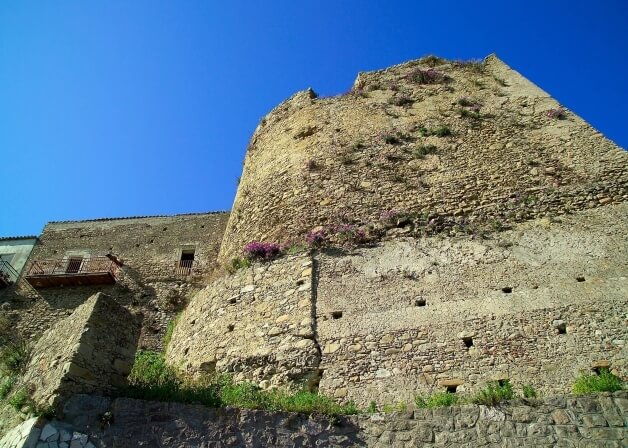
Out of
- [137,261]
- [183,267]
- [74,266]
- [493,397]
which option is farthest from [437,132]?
[74,266]

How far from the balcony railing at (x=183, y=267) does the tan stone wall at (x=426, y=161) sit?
4201mm

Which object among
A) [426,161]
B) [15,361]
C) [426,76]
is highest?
[426,76]

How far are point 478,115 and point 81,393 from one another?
414 inches

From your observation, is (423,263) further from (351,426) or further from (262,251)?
(351,426)

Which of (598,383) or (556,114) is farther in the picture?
(556,114)

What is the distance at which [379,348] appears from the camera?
787 cm

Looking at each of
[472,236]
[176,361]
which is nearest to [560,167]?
[472,236]

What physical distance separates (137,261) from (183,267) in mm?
1858

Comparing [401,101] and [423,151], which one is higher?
[401,101]

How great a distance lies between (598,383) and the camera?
6383mm

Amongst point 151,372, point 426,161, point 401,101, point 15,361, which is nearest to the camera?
point 15,361

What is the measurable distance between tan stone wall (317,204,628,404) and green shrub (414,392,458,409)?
0.63 ft

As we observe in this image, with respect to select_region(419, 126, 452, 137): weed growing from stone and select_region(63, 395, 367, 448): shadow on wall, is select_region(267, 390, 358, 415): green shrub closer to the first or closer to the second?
select_region(63, 395, 367, 448): shadow on wall

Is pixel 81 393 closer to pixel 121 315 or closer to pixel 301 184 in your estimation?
pixel 121 315
